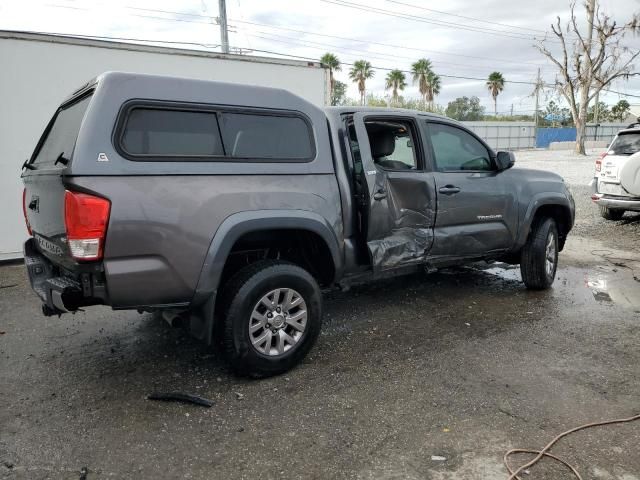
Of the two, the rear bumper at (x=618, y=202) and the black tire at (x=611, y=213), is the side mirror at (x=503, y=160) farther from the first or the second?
the black tire at (x=611, y=213)

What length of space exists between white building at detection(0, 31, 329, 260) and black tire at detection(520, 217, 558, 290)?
5.35 meters

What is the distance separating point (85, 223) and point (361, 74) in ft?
196

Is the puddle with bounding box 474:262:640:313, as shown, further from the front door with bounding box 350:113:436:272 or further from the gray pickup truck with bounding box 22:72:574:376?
the front door with bounding box 350:113:436:272

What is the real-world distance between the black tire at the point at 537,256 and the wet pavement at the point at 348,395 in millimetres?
283

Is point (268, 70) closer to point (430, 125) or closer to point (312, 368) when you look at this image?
point (430, 125)

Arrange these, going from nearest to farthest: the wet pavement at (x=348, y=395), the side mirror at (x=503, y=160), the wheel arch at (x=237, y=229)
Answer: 1. the wet pavement at (x=348, y=395)
2. the wheel arch at (x=237, y=229)
3. the side mirror at (x=503, y=160)

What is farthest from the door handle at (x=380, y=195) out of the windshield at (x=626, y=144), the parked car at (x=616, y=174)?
the windshield at (x=626, y=144)

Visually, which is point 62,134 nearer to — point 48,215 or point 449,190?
point 48,215

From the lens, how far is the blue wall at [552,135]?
48.7m

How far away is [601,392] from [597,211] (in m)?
9.48

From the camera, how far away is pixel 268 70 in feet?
26.5

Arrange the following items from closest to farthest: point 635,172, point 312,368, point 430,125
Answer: point 312,368, point 430,125, point 635,172

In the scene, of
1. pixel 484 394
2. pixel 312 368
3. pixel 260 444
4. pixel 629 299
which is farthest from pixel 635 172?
pixel 260 444

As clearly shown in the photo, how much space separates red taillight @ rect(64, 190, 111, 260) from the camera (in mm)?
2738
